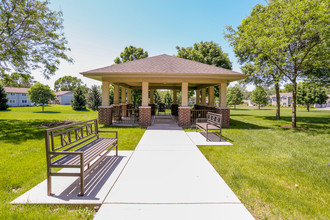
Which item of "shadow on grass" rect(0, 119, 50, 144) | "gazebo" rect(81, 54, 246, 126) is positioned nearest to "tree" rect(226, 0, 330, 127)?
"gazebo" rect(81, 54, 246, 126)

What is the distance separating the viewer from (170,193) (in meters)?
2.78

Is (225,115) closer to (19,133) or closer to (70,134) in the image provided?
(70,134)

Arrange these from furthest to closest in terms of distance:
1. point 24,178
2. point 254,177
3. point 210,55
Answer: point 210,55 → point 254,177 → point 24,178

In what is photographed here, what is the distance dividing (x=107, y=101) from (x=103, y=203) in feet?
29.8

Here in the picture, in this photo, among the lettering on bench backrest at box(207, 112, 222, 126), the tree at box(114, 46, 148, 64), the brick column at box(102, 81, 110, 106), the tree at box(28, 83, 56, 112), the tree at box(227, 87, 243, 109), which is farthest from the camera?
the tree at box(227, 87, 243, 109)

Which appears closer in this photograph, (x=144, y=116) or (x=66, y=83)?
(x=144, y=116)

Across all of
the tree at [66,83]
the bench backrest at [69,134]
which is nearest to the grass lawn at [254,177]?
the bench backrest at [69,134]

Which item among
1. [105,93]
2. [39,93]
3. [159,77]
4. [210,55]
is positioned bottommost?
[105,93]

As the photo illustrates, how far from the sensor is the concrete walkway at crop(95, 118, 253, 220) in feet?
7.47

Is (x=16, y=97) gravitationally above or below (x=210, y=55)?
below

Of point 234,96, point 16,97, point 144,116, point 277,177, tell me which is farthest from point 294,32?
point 16,97

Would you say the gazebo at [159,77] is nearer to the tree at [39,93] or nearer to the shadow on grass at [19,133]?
the shadow on grass at [19,133]

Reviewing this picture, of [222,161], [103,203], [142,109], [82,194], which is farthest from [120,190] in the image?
[142,109]

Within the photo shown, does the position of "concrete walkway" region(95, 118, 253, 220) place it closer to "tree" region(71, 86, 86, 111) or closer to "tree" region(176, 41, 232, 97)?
"tree" region(176, 41, 232, 97)
